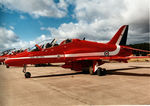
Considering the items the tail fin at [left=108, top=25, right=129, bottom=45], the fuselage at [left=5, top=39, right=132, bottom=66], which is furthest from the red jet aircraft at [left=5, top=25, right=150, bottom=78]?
the tail fin at [left=108, top=25, right=129, bottom=45]

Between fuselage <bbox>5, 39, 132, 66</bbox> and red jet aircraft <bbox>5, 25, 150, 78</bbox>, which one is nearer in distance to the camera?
fuselage <bbox>5, 39, 132, 66</bbox>

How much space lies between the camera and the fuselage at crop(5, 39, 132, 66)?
10.6 metres

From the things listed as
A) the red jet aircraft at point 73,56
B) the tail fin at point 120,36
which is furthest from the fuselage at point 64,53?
the tail fin at point 120,36

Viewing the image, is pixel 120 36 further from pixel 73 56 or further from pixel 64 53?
pixel 64 53

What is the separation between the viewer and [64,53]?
1203 cm

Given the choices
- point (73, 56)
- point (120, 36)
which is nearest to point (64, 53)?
point (73, 56)

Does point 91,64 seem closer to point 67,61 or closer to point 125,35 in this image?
point 67,61

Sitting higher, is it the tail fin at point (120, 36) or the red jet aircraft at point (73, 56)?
the tail fin at point (120, 36)

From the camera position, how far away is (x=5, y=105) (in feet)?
14.3

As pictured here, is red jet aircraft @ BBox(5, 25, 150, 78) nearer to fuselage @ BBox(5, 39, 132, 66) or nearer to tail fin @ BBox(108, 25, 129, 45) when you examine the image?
fuselage @ BBox(5, 39, 132, 66)

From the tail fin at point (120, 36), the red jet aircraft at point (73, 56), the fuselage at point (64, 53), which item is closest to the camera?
the fuselage at point (64, 53)

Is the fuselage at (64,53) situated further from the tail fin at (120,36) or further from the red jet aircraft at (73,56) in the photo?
the tail fin at (120,36)

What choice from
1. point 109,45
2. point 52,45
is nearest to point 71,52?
point 52,45

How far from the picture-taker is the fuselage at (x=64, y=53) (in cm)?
1062
